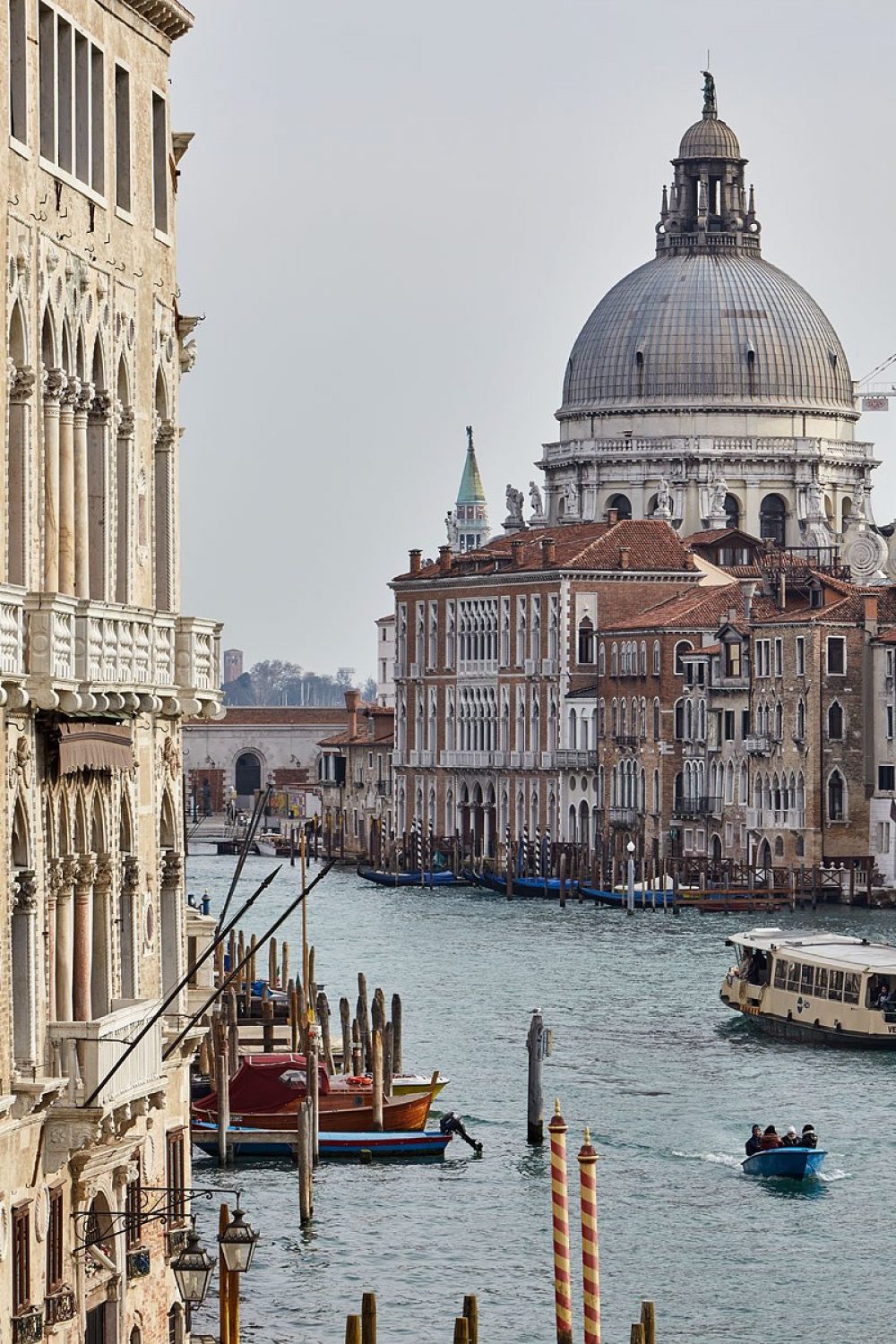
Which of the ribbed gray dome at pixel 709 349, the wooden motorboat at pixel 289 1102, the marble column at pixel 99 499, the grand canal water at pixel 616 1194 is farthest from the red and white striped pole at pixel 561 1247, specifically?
the ribbed gray dome at pixel 709 349

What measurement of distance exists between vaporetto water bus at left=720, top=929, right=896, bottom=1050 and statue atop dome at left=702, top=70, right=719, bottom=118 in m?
71.1

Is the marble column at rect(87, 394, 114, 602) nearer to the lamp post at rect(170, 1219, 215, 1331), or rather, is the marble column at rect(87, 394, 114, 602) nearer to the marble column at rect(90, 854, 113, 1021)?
the marble column at rect(90, 854, 113, 1021)

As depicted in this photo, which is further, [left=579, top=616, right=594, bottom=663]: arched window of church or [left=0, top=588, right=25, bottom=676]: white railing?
[left=579, top=616, right=594, bottom=663]: arched window of church

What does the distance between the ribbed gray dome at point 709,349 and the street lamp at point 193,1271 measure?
90.8 m

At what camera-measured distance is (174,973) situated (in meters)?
17.3

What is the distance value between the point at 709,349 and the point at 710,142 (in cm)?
843

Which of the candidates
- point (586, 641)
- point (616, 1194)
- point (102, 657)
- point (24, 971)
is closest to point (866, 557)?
point (586, 641)

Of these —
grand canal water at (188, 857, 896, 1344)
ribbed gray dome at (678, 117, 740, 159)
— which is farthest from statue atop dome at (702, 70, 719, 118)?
grand canal water at (188, 857, 896, 1344)

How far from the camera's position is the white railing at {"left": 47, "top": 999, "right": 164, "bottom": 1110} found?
48.2ft

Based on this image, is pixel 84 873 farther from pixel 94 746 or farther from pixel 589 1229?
pixel 589 1229

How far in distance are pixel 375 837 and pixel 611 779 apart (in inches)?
513

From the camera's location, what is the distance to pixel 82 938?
15.5 m

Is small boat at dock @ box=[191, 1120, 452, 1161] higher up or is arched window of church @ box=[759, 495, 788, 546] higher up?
arched window of church @ box=[759, 495, 788, 546]

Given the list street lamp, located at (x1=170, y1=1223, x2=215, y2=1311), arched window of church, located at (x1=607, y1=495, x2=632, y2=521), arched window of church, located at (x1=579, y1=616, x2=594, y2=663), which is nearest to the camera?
street lamp, located at (x1=170, y1=1223, x2=215, y2=1311)
